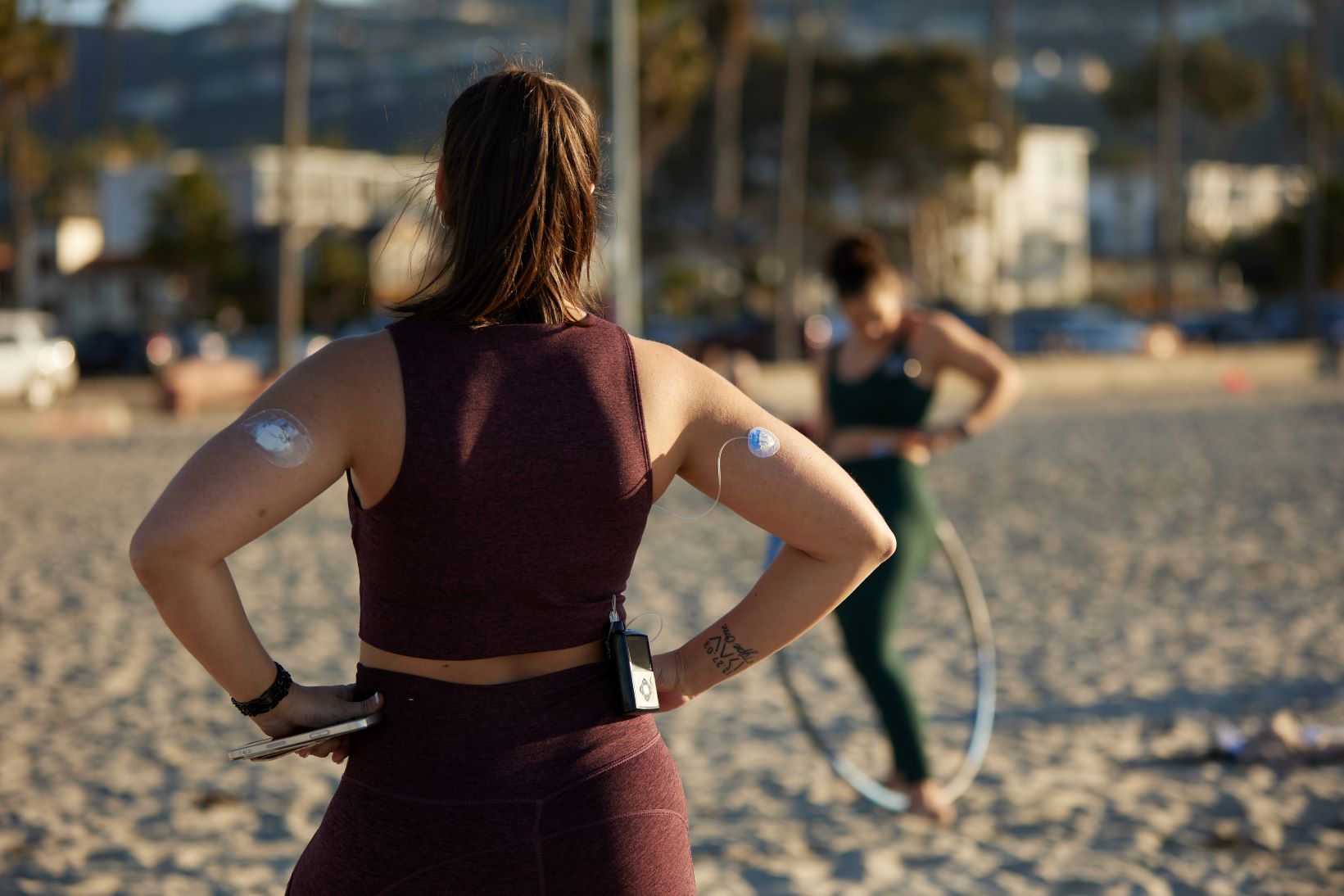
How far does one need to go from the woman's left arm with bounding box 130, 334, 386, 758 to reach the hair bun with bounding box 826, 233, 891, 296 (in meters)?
3.39

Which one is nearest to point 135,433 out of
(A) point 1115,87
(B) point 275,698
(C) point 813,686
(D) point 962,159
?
(C) point 813,686

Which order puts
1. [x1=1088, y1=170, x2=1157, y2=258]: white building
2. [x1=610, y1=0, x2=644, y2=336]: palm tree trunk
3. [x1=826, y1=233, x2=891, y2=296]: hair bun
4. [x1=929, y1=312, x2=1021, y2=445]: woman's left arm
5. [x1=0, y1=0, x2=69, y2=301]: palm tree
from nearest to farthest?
[x1=826, y1=233, x2=891, y2=296]: hair bun
[x1=929, y1=312, x2=1021, y2=445]: woman's left arm
[x1=0, y1=0, x2=69, y2=301]: palm tree
[x1=610, y1=0, x2=644, y2=336]: palm tree trunk
[x1=1088, y1=170, x2=1157, y2=258]: white building

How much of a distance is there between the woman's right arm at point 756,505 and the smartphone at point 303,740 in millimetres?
440

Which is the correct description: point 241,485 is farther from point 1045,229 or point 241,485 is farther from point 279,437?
point 1045,229

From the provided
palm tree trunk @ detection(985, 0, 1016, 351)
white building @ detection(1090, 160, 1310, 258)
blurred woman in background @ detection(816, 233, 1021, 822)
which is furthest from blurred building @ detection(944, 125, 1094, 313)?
blurred woman in background @ detection(816, 233, 1021, 822)

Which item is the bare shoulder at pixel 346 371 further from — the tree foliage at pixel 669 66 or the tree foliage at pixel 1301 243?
the tree foliage at pixel 1301 243

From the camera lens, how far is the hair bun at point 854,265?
5039 millimetres

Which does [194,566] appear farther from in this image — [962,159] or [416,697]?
[962,159]

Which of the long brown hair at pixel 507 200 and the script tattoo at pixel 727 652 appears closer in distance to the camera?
the long brown hair at pixel 507 200

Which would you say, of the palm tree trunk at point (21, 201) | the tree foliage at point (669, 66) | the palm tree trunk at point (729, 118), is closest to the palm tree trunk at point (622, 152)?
the tree foliage at point (669, 66)

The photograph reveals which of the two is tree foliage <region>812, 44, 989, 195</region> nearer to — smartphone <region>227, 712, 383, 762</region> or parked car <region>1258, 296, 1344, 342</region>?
parked car <region>1258, 296, 1344, 342</region>

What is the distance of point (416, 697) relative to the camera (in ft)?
6.18

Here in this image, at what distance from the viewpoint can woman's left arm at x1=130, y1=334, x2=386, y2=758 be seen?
5.65 feet

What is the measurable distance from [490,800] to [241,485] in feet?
1.59
